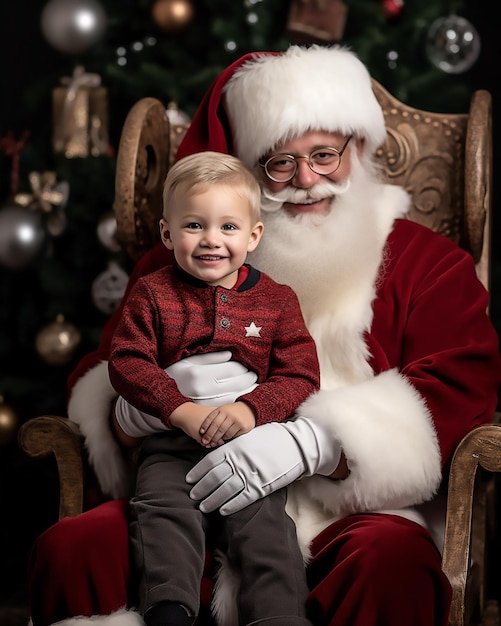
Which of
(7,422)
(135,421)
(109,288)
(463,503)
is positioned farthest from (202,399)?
(7,422)

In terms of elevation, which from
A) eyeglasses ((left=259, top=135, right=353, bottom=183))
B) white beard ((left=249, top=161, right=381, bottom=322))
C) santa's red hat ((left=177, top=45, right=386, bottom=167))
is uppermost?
santa's red hat ((left=177, top=45, right=386, bottom=167))

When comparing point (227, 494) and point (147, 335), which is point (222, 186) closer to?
point (147, 335)

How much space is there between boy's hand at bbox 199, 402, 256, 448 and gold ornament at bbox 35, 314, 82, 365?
63.6 inches

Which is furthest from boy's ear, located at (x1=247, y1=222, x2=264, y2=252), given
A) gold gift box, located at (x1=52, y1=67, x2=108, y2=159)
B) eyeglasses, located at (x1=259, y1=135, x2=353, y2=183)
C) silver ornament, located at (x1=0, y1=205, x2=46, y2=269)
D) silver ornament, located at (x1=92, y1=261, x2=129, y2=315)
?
gold gift box, located at (x1=52, y1=67, x2=108, y2=159)

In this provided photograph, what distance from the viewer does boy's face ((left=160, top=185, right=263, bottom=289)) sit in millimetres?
1840

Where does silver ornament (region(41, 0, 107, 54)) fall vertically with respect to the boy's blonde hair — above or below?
above

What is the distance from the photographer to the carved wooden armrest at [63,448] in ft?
6.56

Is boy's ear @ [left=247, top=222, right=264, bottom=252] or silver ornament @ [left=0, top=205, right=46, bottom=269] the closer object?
boy's ear @ [left=247, top=222, right=264, bottom=252]

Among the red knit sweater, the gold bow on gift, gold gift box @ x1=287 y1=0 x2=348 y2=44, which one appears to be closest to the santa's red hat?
the red knit sweater

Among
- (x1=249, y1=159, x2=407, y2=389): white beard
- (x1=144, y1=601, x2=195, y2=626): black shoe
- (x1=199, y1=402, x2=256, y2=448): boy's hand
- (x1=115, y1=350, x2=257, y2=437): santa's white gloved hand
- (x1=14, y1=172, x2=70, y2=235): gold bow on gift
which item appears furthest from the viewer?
(x1=14, y1=172, x2=70, y2=235): gold bow on gift

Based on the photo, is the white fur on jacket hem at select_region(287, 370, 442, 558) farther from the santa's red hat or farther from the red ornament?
the red ornament

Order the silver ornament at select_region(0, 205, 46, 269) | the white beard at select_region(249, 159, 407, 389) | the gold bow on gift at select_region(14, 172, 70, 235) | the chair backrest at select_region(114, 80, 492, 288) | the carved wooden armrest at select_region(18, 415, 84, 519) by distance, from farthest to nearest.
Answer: the gold bow on gift at select_region(14, 172, 70, 235), the silver ornament at select_region(0, 205, 46, 269), the chair backrest at select_region(114, 80, 492, 288), the white beard at select_region(249, 159, 407, 389), the carved wooden armrest at select_region(18, 415, 84, 519)

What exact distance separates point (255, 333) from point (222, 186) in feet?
1.01

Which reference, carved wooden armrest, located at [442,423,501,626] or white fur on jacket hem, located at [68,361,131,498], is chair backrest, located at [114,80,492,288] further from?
carved wooden armrest, located at [442,423,501,626]
